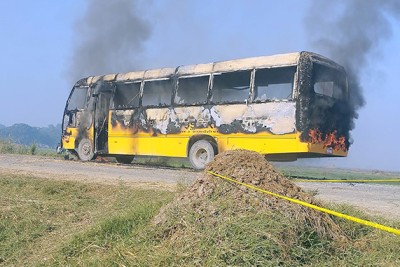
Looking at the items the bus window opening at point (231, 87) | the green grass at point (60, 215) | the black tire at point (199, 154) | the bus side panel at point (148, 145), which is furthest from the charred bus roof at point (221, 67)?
the green grass at point (60, 215)

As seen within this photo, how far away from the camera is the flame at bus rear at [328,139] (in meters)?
11.9

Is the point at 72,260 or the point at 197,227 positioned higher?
the point at 197,227

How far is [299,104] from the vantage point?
38.9 feet

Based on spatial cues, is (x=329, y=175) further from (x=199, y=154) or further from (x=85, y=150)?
(x=85, y=150)

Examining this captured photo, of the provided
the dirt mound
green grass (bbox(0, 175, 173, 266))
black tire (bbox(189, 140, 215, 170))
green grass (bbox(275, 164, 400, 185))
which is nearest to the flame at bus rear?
green grass (bbox(275, 164, 400, 185))

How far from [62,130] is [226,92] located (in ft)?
27.1

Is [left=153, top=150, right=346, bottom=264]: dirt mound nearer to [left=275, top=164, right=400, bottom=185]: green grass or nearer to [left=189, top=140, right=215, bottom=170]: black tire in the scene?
[left=275, top=164, right=400, bottom=185]: green grass

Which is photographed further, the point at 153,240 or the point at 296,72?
the point at 296,72

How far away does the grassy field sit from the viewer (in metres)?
3.89

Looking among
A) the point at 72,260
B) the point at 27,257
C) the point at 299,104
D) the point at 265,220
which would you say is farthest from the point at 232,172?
the point at 299,104

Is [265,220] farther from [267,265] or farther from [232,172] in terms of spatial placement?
[232,172]

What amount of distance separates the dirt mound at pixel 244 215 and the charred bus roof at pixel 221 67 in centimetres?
748

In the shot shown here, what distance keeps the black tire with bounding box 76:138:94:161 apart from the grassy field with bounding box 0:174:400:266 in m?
10.5

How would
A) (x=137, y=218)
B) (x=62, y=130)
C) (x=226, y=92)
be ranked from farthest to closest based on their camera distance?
(x=62, y=130) < (x=226, y=92) < (x=137, y=218)
